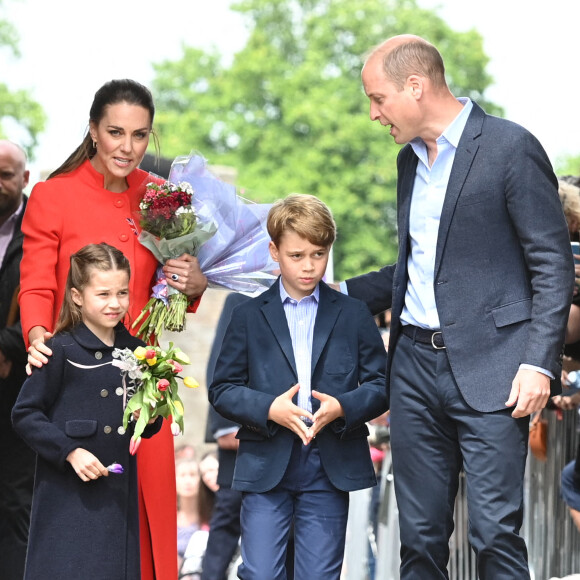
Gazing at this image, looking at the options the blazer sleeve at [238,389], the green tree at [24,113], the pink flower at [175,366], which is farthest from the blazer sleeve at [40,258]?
Answer: the green tree at [24,113]

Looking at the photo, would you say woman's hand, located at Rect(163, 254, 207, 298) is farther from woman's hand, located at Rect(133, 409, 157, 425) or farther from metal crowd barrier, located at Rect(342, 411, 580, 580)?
metal crowd barrier, located at Rect(342, 411, 580, 580)

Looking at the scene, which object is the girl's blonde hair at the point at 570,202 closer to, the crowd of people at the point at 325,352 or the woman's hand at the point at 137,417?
the crowd of people at the point at 325,352

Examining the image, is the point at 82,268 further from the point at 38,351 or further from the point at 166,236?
the point at 166,236

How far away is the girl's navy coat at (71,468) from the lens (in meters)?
4.82

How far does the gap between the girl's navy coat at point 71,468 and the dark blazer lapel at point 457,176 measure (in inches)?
54.3

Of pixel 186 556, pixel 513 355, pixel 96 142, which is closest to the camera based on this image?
pixel 513 355

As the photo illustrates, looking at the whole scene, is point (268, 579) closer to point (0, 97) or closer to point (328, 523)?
point (328, 523)

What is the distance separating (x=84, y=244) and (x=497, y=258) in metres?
1.73

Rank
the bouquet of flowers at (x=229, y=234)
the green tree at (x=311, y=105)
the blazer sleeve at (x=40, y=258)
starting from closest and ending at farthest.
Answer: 1. the blazer sleeve at (x=40, y=258)
2. the bouquet of flowers at (x=229, y=234)
3. the green tree at (x=311, y=105)

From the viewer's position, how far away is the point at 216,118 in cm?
4284

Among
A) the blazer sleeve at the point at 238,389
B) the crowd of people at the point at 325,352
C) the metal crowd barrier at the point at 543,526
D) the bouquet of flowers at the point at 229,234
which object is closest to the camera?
the crowd of people at the point at 325,352

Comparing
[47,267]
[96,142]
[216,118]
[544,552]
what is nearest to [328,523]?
[47,267]

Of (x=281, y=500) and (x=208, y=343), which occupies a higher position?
(x=208, y=343)

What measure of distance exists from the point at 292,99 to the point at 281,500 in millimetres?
35390
